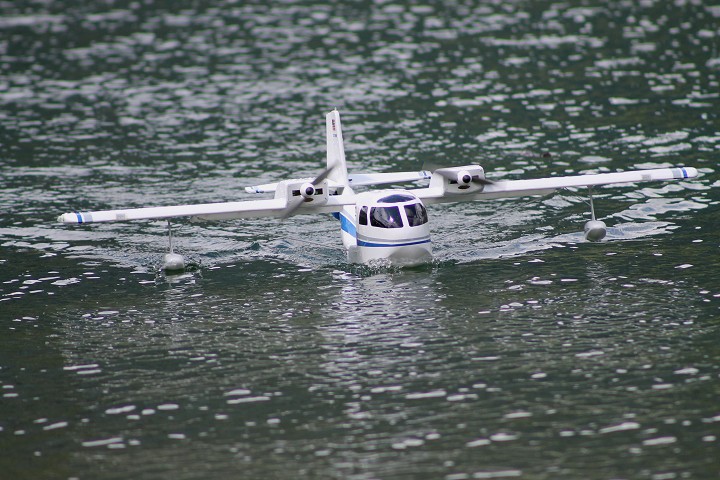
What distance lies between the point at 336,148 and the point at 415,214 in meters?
7.19

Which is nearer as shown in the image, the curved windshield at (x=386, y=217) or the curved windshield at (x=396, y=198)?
the curved windshield at (x=386, y=217)

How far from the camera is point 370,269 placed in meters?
35.6

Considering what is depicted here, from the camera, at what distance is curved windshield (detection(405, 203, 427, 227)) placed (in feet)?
114

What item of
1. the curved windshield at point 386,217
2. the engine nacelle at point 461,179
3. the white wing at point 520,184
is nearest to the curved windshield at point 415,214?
the curved windshield at point 386,217

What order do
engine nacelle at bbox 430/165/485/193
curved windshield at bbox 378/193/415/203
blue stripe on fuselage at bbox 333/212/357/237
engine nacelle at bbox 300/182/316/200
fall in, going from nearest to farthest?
curved windshield at bbox 378/193/415/203 < engine nacelle at bbox 300/182/316/200 < engine nacelle at bbox 430/165/485/193 < blue stripe on fuselage at bbox 333/212/357/237

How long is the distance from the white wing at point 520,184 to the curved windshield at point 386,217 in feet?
7.45

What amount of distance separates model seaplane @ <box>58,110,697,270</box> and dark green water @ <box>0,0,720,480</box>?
0.97 meters

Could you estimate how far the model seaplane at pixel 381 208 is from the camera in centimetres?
3466

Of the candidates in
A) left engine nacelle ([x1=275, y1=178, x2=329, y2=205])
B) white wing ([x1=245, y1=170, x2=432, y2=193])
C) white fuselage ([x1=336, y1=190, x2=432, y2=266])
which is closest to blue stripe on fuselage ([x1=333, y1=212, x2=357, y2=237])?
white fuselage ([x1=336, y1=190, x2=432, y2=266])

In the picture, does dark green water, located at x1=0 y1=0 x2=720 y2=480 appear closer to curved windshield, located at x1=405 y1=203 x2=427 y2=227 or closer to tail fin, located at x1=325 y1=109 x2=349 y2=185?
curved windshield, located at x1=405 y1=203 x2=427 y2=227

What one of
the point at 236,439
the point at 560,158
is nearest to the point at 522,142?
the point at 560,158

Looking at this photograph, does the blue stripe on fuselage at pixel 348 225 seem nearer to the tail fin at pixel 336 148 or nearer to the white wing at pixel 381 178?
the white wing at pixel 381 178

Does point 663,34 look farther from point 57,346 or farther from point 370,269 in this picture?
point 57,346

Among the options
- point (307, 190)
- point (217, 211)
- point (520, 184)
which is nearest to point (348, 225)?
point (307, 190)
